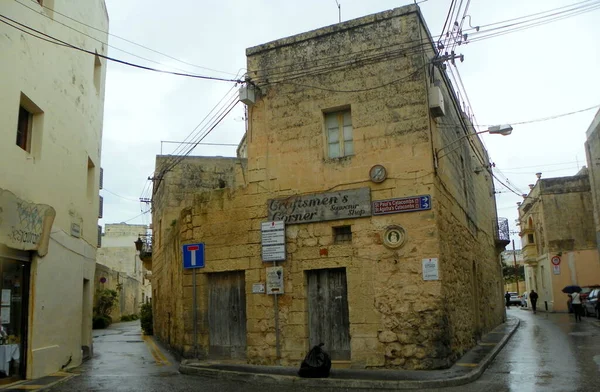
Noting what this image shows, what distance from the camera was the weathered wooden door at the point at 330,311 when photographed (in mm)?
10688

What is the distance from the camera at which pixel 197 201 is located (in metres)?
12.5

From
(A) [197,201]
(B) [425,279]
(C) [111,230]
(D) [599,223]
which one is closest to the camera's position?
(B) [425,279]

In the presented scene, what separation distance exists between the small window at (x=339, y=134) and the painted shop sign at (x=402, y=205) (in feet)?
4.65

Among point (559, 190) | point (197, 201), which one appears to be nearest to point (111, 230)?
point (559, 190)

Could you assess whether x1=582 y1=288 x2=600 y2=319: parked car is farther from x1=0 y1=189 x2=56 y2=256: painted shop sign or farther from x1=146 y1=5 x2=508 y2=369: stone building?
x1=0 y1=189 x2=56 y2=256: painted shop sign

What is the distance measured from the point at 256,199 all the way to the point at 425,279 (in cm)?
403

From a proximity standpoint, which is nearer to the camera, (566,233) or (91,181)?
(91,181)

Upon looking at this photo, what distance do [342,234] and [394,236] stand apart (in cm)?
114

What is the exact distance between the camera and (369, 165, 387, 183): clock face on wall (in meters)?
10.5

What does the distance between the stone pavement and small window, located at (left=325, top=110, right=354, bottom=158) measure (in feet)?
14.6

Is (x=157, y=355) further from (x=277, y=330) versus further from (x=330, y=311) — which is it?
(x=330, y=311)

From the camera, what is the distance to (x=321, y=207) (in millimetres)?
10977

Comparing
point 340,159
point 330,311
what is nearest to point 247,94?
point 340,159

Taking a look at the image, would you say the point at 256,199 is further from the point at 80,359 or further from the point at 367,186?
the point at 80,359
